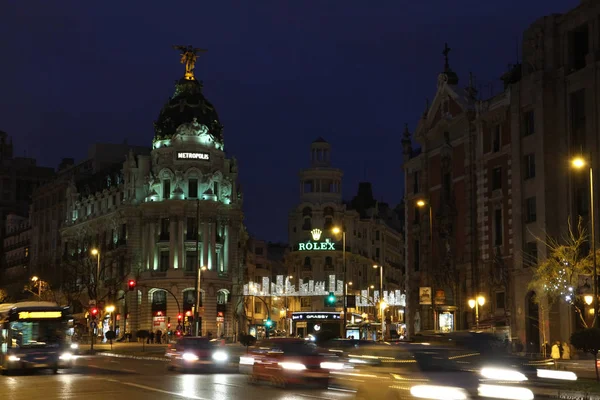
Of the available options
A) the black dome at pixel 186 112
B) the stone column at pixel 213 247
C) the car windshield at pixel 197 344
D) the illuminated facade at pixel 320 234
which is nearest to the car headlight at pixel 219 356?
the car windshield at pixel 197 344

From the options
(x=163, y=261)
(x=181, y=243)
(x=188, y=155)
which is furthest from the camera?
(x=163, y=261)

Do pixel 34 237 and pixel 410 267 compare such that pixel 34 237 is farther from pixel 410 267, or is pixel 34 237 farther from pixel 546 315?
pixel 546 315

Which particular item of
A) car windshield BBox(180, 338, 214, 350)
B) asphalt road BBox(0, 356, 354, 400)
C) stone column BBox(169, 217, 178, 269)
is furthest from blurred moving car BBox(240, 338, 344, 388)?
stone column BBox(169, 217, 178, 269)

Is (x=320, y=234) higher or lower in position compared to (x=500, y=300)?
higher

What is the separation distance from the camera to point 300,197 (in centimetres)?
12669

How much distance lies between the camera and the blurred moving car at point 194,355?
3822 centimetres

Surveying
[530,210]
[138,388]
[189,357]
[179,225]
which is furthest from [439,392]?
[179,225]

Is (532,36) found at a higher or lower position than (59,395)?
higher

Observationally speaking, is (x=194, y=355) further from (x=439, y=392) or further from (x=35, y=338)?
A: (x=439, y=392)

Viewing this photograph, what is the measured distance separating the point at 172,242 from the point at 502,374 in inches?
3268

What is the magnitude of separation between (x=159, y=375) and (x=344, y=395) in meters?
11.3

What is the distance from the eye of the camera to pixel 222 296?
100 meters

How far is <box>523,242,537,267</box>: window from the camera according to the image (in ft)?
184

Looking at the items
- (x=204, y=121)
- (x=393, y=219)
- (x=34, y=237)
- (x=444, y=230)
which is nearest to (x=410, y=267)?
(x=444, y=230)
